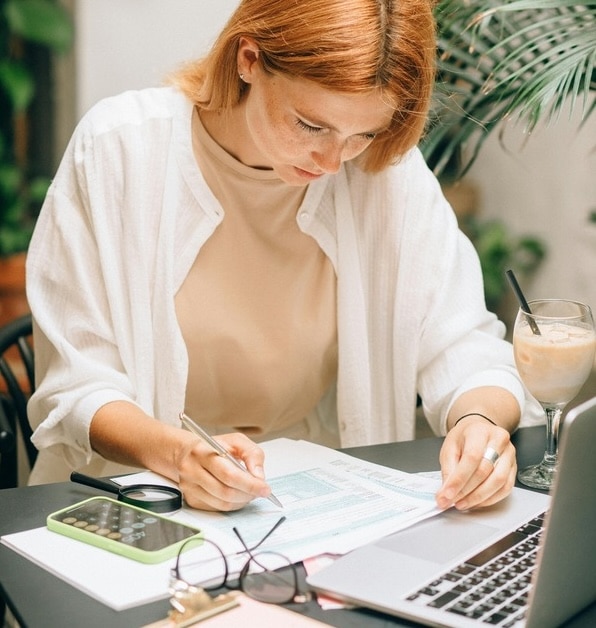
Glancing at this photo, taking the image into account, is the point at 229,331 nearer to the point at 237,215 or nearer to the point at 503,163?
the point at 237,215

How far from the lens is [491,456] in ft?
4.02

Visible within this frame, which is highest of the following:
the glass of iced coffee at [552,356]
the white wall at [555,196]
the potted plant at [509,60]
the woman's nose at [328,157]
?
the potted plant at [509,60]

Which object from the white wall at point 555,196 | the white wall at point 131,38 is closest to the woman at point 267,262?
the white wall at point 555,196

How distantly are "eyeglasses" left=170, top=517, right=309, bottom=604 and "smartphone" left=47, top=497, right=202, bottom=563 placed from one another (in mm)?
21

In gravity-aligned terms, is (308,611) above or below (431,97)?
below

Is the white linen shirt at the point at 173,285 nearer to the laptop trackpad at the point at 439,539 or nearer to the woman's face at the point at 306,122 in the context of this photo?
the woman's face at the point at 306,122

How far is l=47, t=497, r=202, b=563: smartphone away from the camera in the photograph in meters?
1.02

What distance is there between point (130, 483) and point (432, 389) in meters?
0.64

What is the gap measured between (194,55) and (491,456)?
218cm

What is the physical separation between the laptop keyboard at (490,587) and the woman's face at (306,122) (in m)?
0.63

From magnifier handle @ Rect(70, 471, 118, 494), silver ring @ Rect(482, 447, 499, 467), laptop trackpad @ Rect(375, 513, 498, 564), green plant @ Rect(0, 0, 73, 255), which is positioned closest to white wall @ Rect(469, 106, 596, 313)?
green plant @ Rect(0, 0, 73, 255)

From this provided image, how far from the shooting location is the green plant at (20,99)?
3061 mm

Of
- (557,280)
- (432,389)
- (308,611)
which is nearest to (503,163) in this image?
(557,280)

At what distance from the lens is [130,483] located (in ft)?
4.06
